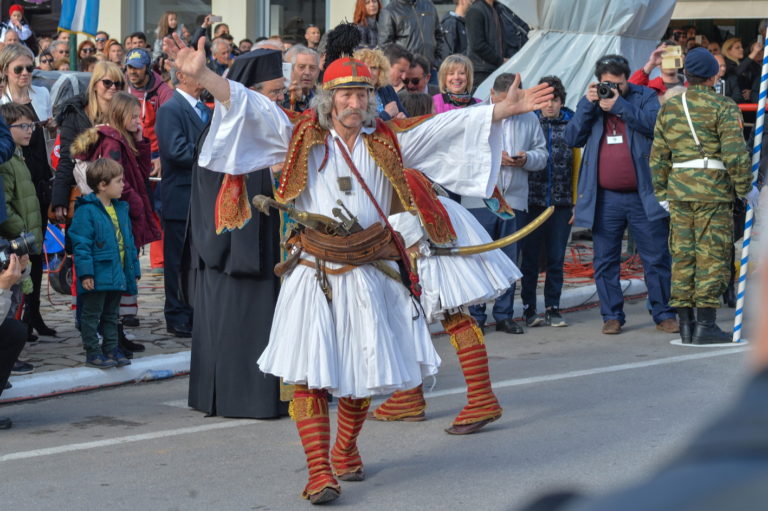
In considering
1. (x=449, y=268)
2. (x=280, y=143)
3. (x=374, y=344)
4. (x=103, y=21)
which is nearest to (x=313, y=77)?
(x=449, y=268)

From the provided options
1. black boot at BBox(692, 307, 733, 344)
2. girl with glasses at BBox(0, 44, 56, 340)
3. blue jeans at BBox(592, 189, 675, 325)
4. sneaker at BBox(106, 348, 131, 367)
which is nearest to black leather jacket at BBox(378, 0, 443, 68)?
blue jeans at BBox(592, 189, 675, 325)

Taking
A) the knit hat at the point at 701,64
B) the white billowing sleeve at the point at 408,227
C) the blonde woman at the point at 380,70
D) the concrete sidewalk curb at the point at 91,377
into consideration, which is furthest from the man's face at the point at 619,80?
the concrete sidewalk curb at the point at 91,377

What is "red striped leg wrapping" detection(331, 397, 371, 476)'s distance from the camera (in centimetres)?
543

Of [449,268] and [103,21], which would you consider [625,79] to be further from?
[103,21]

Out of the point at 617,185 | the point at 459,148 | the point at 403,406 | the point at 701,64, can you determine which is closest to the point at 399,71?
the point at 617,185

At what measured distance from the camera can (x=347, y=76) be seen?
209 inches

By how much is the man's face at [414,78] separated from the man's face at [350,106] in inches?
187

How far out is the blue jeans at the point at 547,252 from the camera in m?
9.88

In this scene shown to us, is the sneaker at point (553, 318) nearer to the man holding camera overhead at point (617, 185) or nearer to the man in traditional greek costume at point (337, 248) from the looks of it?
the man holding camera overhead at point (617, 185)

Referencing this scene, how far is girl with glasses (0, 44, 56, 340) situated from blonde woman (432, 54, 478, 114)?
9.40 ft

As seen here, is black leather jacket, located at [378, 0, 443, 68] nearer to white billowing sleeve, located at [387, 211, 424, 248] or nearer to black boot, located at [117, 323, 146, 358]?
black boot, located at [117, 323, 146, 358]

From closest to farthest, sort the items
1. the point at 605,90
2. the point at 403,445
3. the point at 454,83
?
the point at 403,445
the point at 605,90
the point at 454,83

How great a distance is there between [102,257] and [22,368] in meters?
0.86

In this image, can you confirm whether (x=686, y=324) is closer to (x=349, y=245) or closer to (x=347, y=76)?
(x=349, y=245)
